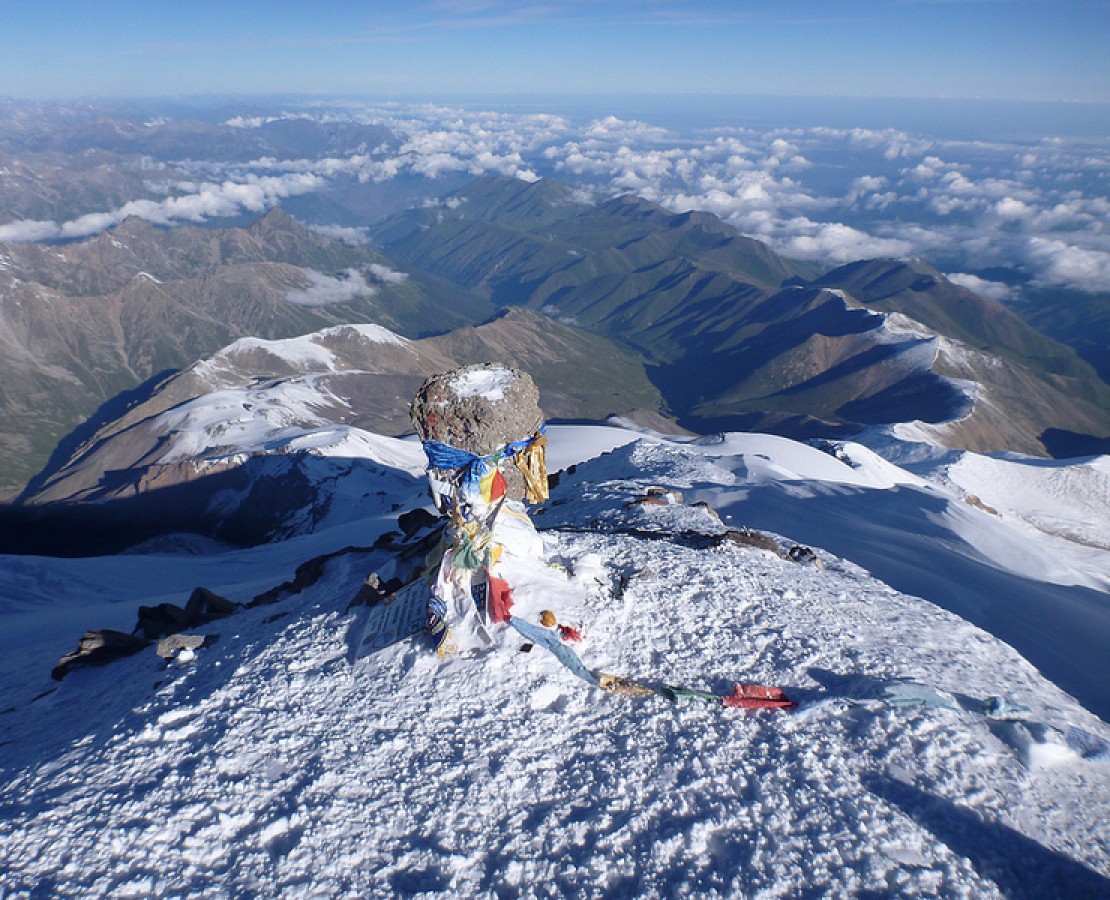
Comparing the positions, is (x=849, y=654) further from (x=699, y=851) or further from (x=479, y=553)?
(x=479, y=553)

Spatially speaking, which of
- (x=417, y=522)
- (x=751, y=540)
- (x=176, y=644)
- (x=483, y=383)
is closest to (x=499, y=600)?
(x=483, y=383)

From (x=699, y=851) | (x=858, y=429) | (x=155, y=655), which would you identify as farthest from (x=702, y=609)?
(x=858, y=429)

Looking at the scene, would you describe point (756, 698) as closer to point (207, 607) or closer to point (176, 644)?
point (176, 644)

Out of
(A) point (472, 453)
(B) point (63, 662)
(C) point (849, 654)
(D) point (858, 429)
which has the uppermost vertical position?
(A) point (472, 453)

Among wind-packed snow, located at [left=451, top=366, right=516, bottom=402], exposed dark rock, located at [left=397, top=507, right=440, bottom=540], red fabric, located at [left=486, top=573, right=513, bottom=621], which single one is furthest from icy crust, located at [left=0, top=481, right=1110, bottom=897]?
exposed dark rock, located at [left=397, top=507, right=440, bottom=540]

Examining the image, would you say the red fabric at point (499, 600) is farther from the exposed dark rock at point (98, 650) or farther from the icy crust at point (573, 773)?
the exposed dark rock at point (98, 650)

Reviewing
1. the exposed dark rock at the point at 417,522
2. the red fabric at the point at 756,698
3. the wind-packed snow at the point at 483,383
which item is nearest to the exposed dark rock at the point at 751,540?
the red fabric at the point at 756,698

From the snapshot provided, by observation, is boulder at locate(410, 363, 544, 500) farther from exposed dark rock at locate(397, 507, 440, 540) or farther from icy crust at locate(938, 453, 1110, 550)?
icy crust at locate(938, 453, 1110, 550)
